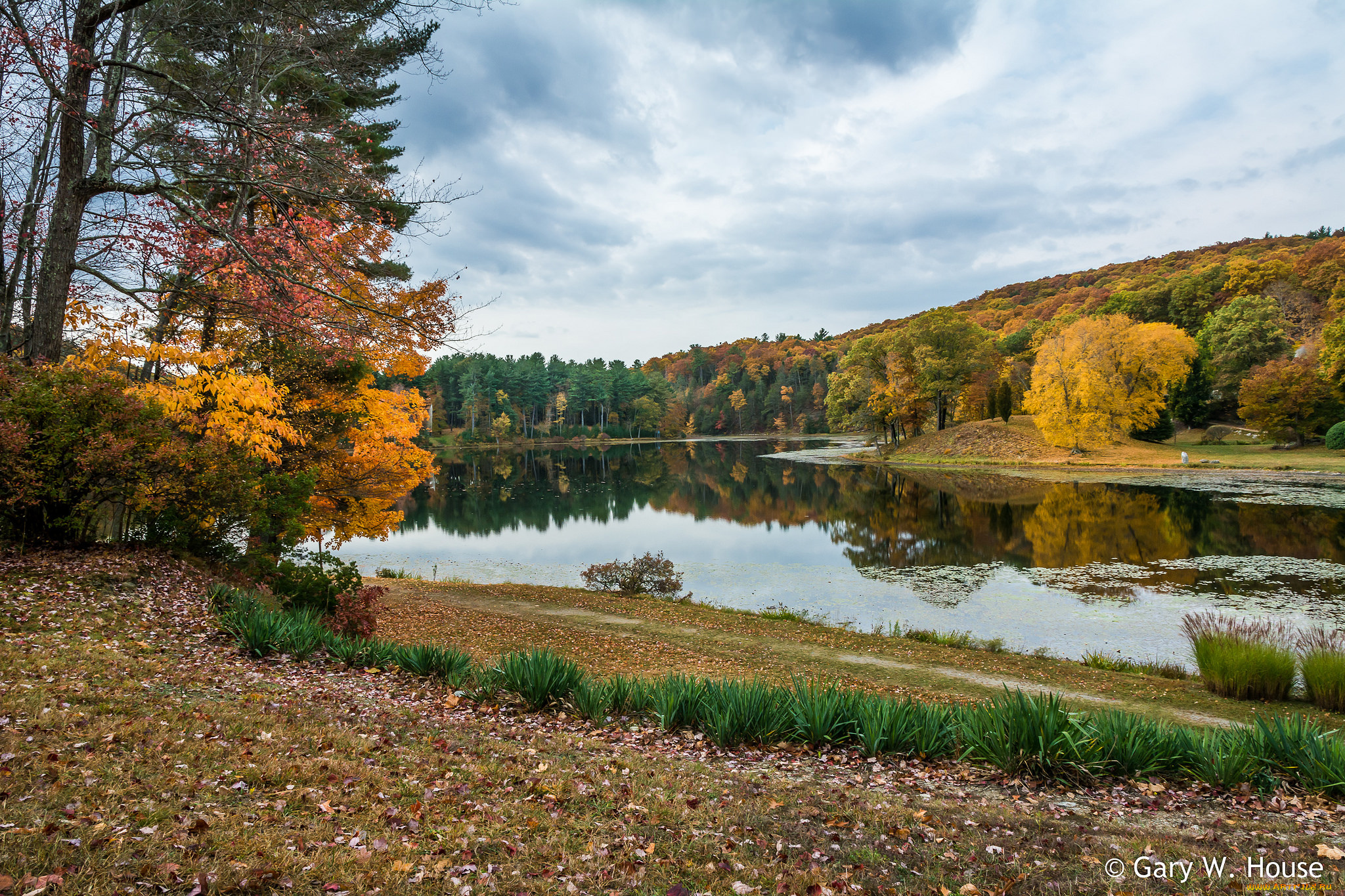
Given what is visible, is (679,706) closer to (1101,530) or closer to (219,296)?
(219,296)

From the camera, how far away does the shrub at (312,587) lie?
991 cm

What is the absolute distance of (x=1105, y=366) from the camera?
151 ft

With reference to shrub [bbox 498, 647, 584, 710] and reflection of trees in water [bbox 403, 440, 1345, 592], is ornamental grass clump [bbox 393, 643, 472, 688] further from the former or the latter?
reflection of trees in water [bbox 403, 440, 1345, 592]

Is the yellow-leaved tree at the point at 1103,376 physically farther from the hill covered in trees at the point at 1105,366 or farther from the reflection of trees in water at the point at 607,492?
the reflection of trees in water at the point at 607,492

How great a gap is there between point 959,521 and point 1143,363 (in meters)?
30.5

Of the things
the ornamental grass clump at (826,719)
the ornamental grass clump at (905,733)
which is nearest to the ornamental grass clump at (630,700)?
the ornamental grass clump at (826,719)

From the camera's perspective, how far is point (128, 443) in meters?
8.62

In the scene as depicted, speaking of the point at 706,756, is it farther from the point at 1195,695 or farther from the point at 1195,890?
the point at 1195,695

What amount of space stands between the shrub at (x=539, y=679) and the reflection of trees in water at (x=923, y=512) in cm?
1515

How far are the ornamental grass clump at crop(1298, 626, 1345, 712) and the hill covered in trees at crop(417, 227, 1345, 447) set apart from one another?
36.3 meters

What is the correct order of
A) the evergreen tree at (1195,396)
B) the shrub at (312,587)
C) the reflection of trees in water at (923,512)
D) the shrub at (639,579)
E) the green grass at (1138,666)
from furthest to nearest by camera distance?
the evergreen tree at (1195,396)
the reflection of trees in water at (923,512)
the shrub at (639,579)
the green grass at (1138,666)
the shrub at (312,587)

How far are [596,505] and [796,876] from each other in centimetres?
3399

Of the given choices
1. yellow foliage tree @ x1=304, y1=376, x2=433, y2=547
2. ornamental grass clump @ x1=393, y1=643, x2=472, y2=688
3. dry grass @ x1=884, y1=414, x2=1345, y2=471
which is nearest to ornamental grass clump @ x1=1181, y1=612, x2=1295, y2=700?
ornamental grass clump @ x1=393, y1=643, x2=472, y2=688

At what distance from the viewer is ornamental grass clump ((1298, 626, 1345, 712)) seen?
8.41m
